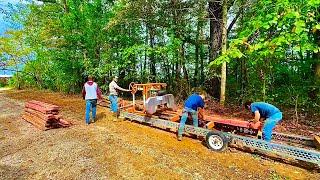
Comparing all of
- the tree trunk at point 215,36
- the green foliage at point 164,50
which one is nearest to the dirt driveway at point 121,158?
the green foliage at point 164,50

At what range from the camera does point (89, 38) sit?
650 inches

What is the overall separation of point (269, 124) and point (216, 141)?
1.37 metres

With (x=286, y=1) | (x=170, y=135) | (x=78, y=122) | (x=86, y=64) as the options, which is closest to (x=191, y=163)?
(x=170, y=135)

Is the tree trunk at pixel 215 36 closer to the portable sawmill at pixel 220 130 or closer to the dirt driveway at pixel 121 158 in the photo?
the portable sawmill at pixel 220 130

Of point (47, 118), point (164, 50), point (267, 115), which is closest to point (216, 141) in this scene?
point (267, 115)

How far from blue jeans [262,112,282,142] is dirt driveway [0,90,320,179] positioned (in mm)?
701

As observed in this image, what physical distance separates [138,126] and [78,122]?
2430 mm

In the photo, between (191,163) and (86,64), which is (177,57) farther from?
(191,163)

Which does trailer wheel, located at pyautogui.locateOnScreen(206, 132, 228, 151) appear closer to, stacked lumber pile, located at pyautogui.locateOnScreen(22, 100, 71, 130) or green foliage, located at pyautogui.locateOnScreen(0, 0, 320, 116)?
green foliage, located at pyautogui.locateOnScreen(0, 0, 320, 116)

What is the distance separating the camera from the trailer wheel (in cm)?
670

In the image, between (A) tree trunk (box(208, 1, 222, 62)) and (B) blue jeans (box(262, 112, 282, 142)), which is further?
(A) tree trunk (box(208, 1, 222, 62))

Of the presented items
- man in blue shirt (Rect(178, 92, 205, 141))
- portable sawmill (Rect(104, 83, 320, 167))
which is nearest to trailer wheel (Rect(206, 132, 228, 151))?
portable sawmill (Rect(104, 83, 320, 167))

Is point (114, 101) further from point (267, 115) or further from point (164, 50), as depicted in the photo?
point (267, 115)

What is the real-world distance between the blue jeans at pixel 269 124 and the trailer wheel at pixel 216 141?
1025 millimetres
